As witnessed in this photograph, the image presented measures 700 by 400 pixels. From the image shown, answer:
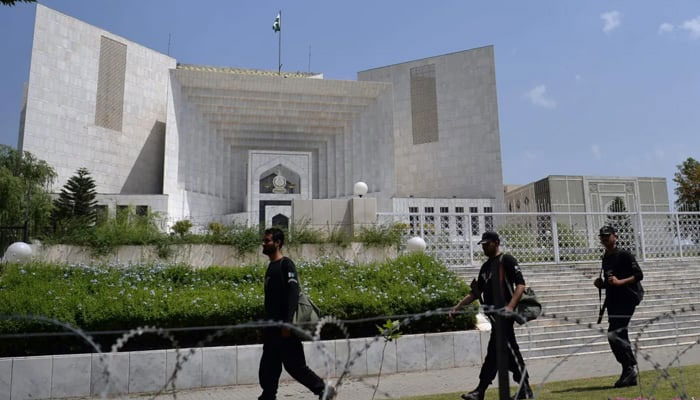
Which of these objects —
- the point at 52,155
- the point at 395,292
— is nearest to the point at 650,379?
the point at 395,292

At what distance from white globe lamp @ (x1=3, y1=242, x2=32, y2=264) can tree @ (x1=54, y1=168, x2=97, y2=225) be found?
57.6 feet

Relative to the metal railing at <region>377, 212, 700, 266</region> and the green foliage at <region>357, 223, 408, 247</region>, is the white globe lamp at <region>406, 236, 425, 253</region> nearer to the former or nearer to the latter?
the green foliage at <region>357, 223, 408, 247</region>

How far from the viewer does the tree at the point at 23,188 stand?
20.8 metres

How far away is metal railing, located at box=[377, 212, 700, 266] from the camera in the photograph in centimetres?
1157

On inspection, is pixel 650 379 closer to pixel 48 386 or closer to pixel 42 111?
pixel 48 386

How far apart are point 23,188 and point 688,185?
4004cm

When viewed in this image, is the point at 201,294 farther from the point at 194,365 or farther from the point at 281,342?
the point at 281,342

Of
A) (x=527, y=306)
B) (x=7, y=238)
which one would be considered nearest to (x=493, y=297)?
(x=527, y=306)

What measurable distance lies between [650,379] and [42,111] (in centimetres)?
3084

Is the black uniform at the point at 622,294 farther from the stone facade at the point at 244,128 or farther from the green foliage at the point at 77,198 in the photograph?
the green foliage at the point at 77,198

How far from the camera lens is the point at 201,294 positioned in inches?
267

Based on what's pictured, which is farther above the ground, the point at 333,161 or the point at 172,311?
the point at 333,161

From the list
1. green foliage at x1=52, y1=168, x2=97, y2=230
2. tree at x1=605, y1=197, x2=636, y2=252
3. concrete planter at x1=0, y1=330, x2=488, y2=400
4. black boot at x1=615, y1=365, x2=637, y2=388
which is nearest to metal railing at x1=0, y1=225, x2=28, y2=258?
concrete planter at x1=0, y1=330, x2=488, y2=400

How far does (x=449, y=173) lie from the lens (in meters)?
32.8
